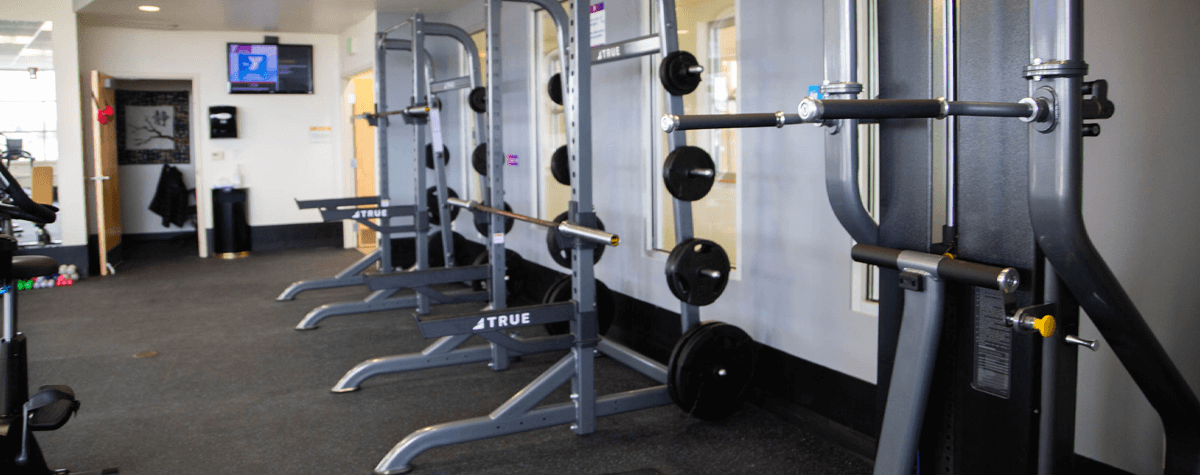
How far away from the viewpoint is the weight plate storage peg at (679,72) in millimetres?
3125

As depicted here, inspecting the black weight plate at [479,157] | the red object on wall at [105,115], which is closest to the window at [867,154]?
the black weight plate at [479,157]

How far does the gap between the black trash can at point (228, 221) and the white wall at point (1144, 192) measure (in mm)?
8360

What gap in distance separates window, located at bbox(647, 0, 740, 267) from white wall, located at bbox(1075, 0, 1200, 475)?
1.59 meters

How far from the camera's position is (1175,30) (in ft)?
6.75

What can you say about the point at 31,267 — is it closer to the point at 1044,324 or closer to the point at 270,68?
the point at 1044,324

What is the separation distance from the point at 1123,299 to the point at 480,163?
4.53 m

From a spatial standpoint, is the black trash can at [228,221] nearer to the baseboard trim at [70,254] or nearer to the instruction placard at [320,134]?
the instruction placard at [320,134]

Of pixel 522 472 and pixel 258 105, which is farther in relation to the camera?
pixel 258 105

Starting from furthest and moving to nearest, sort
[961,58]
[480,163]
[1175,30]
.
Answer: [480,163]
[1175,30]
[961,58]

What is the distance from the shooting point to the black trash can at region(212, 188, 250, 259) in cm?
880

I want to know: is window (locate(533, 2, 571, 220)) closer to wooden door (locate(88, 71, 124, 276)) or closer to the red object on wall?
wooden door (locate(88, 71, 124, 276))

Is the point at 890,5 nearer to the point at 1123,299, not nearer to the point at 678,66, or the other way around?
the point at 1123,299

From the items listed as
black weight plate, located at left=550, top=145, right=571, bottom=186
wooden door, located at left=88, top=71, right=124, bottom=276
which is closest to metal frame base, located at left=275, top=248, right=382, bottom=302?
black weight plate, located at left=550, top=145, right=571, bottom=186

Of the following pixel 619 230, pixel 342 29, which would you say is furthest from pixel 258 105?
pixel 619 230
